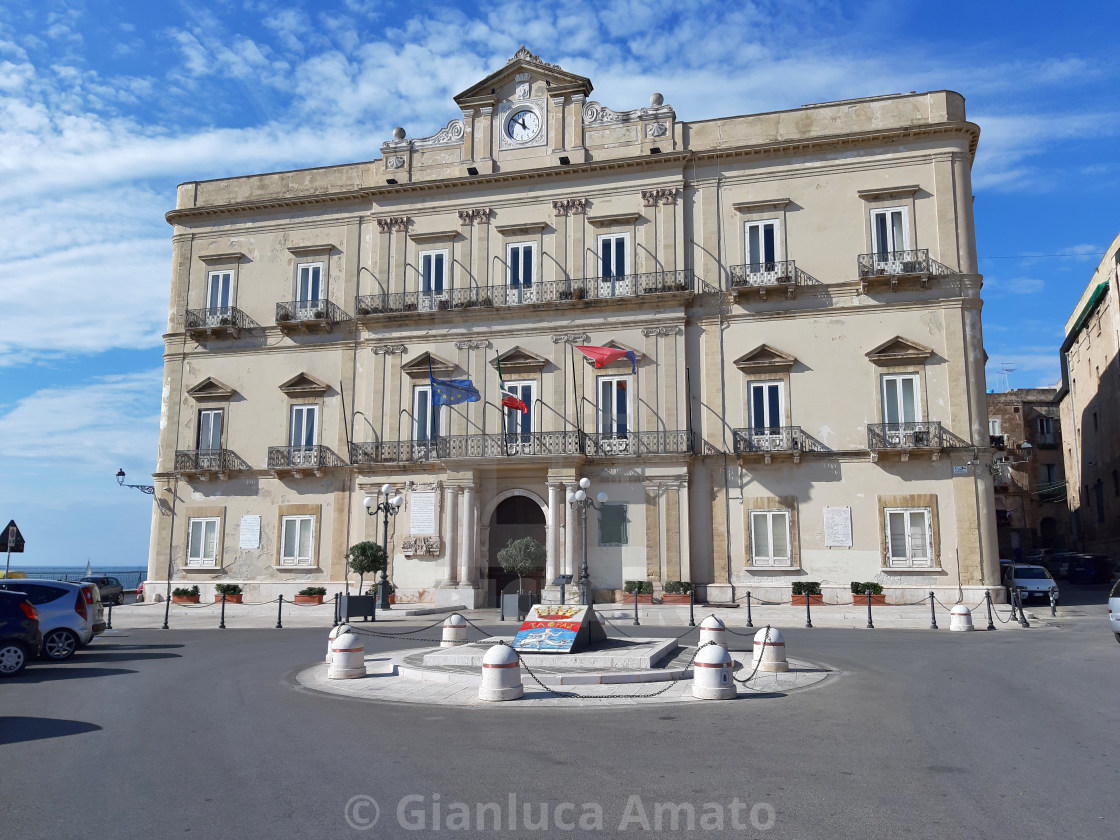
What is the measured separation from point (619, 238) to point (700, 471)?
8.91 metres

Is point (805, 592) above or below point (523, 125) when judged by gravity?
below

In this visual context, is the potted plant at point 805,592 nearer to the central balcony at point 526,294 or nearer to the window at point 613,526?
the window at point 613,526

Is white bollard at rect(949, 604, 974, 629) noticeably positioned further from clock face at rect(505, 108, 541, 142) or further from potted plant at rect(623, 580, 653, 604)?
clock face at rect(505, 108, 541, 142)

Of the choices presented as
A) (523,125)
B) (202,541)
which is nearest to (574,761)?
(523,125)

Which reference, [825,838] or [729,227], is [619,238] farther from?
[825,838]

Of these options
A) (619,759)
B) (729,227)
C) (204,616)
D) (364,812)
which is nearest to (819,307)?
(729,227)

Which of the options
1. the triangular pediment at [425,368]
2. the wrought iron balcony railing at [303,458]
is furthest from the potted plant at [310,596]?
the triangular pediment at [425,368]

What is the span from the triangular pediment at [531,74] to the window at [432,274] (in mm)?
6042

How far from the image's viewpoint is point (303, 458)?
113 ft

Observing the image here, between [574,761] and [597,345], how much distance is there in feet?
81.8

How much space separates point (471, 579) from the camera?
31.4 metres

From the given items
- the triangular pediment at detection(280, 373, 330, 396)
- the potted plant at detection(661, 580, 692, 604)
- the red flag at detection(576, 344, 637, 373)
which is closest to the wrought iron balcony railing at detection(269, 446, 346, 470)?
the triangular pediment at detection(280, 373, 330, 396)

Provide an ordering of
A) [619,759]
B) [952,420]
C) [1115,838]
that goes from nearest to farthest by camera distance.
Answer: [1115,838], [619,759], [952,420]

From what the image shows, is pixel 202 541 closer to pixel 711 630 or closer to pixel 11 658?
pixel 11 658
